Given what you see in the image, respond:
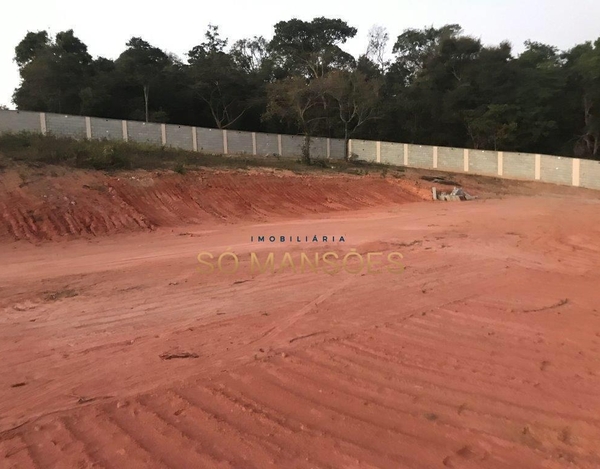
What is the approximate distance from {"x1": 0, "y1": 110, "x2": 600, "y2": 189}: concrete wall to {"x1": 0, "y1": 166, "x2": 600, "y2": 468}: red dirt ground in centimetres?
1618

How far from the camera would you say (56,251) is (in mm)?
10406

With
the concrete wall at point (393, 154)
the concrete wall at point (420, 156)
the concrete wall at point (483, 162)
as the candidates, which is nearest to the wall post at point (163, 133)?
the concrete wall at point (393, 154)

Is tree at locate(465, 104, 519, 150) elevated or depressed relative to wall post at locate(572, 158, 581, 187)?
elevated

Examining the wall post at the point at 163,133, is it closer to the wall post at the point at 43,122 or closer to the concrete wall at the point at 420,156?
the wall post at the point at 43,122

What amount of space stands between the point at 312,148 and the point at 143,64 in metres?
12.8

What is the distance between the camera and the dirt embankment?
492 inches

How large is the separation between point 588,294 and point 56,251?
32.0 feet

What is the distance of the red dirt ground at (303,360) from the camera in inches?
119

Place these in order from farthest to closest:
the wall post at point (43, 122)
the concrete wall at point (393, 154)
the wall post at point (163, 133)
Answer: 1. the concrete wall at point (393, 154)
2. the wall post at point (163, 133)
3. the wall post at point (43, 122)

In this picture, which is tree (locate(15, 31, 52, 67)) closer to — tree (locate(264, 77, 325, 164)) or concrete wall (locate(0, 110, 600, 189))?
concrete wall (locate(0, 110, 600, 189))

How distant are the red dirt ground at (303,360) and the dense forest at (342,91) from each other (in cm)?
2150

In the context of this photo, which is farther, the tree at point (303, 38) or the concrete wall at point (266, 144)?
the tree at point (303, 38)

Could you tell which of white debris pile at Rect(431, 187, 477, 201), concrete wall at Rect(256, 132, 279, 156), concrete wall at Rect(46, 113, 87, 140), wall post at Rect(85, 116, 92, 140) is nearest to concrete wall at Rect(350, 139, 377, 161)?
concrete wall at Rect(256, 132, 279, 156)

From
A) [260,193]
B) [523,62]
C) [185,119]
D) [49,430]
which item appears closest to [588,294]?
[49,430]
